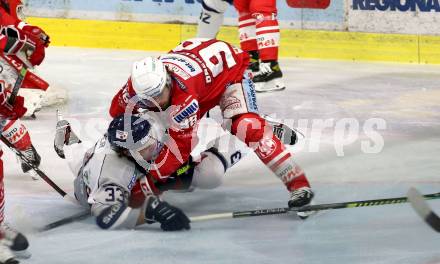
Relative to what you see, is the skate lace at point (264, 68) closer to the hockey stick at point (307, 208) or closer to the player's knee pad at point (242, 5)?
the player's knee pad at point (242, 5)

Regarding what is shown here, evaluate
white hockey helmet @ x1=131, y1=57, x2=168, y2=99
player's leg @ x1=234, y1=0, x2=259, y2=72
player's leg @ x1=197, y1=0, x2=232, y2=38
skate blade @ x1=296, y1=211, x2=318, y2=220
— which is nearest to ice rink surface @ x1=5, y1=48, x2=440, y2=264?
skate blade @ x1=296, y1=211, x2=318, y2=220

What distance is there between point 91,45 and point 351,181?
14.6 feet

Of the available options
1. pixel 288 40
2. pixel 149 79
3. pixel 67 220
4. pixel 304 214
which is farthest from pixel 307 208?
pixel 288 40

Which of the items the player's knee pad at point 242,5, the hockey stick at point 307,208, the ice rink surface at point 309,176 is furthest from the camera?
the player's knee pad at point 242,5

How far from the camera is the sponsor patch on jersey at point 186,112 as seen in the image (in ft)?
15.3

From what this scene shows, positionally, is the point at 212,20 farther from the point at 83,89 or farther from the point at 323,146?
the point at 323,146

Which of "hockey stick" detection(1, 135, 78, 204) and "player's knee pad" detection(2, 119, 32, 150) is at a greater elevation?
"player's knee pad" detection(2, 119, 32, 150)

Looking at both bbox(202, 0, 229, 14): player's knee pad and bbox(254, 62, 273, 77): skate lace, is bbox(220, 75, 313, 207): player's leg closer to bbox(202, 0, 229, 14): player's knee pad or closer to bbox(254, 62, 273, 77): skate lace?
bbox(254, 62, 273, 77): skate lace

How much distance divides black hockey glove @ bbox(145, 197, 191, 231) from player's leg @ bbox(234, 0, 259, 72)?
3651 mm

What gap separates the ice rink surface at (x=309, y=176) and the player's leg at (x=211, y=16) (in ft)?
2.34

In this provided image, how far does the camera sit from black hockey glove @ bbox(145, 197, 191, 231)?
14.3 ft

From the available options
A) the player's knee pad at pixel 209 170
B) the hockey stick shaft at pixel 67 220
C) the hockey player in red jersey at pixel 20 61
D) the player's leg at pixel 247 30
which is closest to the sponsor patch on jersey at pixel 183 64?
the player's knee pad at pixel 209 170

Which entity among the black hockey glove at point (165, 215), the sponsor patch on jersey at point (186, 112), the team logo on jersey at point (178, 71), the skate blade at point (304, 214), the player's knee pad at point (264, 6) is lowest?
the skate blade at point (304, 214)

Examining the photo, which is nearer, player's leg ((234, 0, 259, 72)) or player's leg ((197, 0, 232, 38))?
player's leg ((234, 0, 259, 72))
